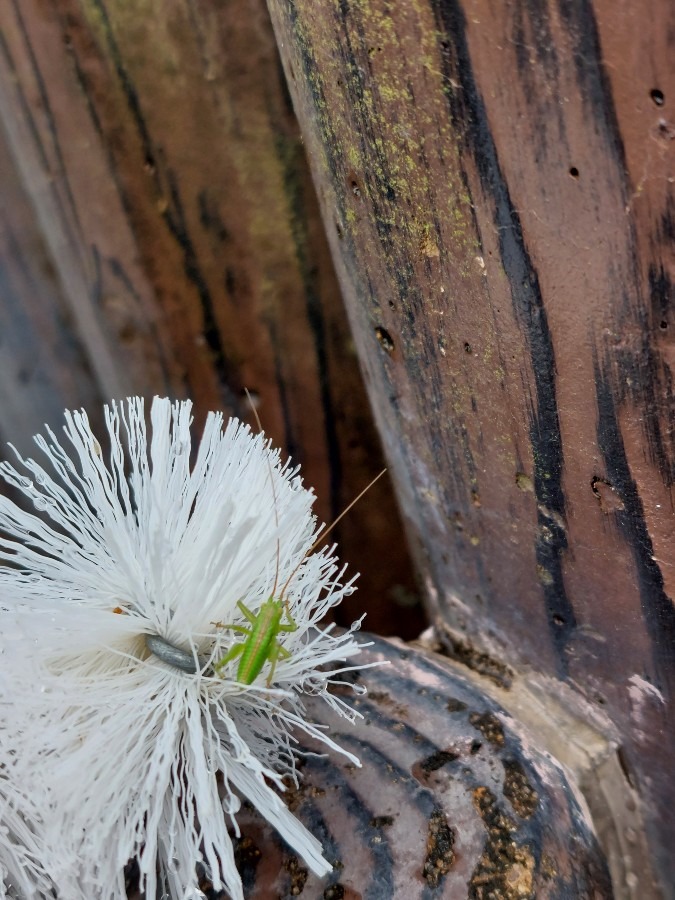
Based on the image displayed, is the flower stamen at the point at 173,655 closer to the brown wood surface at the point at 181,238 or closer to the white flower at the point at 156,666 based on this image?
the white flower at the point at 156,666

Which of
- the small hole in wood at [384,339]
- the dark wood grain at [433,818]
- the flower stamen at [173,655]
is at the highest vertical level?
the small hole in wood at [384,339]

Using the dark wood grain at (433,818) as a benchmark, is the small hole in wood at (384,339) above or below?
above

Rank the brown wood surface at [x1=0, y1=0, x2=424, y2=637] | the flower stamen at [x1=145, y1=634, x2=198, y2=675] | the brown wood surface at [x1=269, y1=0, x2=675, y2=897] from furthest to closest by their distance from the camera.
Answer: the brown wood surface at [x1=0, y1=0, x2=424, y2=637]
the flower stamen at [x1=145, y1=634, x2=198, y2=675]
the brown wood surface at [x1=269, y1=0, x2=675, y2=897]

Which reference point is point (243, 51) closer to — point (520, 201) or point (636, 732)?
point (520, 201)

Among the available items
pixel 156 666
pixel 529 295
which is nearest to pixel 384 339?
pixel 529 295

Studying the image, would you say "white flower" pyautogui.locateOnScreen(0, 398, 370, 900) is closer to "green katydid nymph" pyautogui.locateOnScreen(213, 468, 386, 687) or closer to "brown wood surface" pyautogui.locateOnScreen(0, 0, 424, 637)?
"green katydid nymph" pyautogui.locateOnScreen(213, 468, 386, 687)

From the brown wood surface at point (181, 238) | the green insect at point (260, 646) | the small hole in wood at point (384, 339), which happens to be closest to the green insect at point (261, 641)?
the green insect at point (260, 646)

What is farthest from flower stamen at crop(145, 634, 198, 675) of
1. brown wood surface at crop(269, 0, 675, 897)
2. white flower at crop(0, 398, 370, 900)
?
brown wood surface at crop(269, 0, 675, 897)
